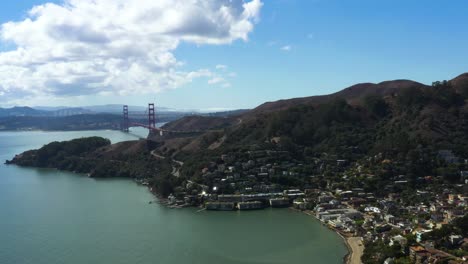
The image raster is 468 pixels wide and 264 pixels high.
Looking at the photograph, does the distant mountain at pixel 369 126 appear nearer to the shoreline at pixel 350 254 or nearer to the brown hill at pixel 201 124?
the shoreline at pixel 350 254

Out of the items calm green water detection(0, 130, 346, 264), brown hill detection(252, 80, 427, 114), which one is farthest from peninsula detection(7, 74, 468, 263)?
brown hill detection(252, 80, 427, 114)

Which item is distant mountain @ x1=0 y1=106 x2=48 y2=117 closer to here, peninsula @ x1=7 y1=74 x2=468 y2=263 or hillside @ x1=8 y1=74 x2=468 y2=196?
peninsula @ x1=7 y1=74 x2=468 y2=263

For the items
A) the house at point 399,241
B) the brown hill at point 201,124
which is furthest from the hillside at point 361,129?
the brown hill at point 201,124

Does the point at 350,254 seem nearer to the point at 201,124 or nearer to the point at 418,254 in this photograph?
the point at 418,254

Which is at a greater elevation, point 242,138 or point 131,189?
point 242,138

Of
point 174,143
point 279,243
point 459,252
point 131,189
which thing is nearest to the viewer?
point 459,252

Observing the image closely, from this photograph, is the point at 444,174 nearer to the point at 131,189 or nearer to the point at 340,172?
the point at 340,172

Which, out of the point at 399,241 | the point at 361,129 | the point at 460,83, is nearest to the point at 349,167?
the point at 361,129

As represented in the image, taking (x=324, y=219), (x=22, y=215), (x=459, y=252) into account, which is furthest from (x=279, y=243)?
(x=22, y=215)
